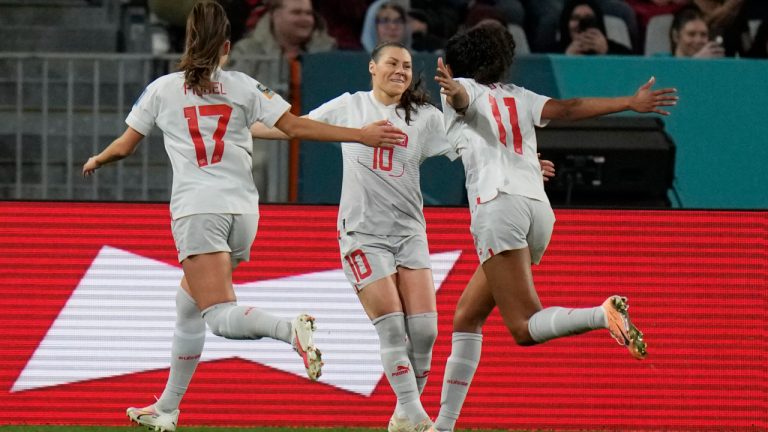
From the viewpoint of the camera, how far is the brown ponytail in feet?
20.7

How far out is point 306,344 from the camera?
5.94 m

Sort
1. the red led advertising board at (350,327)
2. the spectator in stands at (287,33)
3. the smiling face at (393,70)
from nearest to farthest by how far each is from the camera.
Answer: the smiling face at (393,70)
the red led advertising board at (350,327)
the spectator in stands at (287,33)

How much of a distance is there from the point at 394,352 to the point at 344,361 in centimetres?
97

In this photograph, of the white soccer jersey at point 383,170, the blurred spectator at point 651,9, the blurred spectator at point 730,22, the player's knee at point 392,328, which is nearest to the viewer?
the player's knee at point 392,328

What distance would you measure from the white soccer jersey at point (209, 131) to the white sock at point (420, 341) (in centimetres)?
103

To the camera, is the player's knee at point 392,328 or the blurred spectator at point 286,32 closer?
the player's knee at point 392,328

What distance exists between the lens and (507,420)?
7.66 meters

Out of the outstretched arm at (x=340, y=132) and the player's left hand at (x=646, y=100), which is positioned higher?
the player's left hand at (x=646, y=100)

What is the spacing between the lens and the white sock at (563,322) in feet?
19.6

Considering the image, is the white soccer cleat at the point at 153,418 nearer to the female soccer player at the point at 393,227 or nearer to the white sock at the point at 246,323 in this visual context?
the white sock at the point at 246,323

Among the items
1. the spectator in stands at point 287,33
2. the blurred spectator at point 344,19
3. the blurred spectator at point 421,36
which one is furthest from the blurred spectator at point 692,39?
the spectator in stands at point 287,33

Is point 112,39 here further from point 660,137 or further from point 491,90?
point 491,90

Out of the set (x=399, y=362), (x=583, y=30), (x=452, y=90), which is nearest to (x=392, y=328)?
(x=399, y=362)

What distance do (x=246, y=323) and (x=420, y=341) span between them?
1.10m
